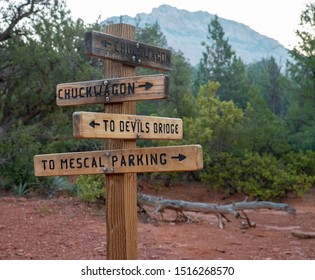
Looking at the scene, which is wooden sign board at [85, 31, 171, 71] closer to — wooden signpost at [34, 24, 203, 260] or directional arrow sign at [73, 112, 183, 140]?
wooden signpost at [34, 24, 203, 260]

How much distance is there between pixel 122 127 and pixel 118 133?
0.21 feet

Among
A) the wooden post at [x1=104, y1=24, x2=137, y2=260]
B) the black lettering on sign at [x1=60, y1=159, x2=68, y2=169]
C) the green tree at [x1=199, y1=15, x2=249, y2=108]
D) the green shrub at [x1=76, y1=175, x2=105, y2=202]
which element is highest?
the green tree at [x1=199, y1=15, x2=249, y2=108]

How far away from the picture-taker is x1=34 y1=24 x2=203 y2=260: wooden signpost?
4.08 m

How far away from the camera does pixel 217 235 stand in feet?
32.6

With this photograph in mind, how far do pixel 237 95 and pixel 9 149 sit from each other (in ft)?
59.0

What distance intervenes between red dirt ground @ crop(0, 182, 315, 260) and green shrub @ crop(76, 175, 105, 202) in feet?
0.68

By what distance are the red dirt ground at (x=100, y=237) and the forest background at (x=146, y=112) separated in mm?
1330

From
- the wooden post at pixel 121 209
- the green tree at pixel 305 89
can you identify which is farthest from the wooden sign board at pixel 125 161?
the green tree at pixel 305 89

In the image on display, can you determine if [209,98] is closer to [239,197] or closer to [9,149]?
[239,197]

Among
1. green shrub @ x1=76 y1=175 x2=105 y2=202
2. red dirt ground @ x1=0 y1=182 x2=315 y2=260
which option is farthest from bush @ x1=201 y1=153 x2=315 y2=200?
green shrub @ x1=76 y1=175 x2=105 y2=202

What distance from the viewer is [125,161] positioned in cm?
414

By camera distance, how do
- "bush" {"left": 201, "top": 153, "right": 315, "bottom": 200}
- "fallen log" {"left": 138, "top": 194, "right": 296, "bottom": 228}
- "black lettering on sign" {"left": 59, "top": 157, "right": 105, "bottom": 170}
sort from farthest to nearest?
"bush" {"left": 201, "top": 153, "right": 315, "bottom": 200} < "fallen log" {"left": 138, "top": 194, "right": 296, "bottom": 228} < "black lettering on sign" {"left": 59, "top": 157, "right": 105, "bottom": 170}

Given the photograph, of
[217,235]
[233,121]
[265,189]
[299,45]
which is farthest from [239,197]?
[217,235]

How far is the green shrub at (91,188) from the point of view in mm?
11391
